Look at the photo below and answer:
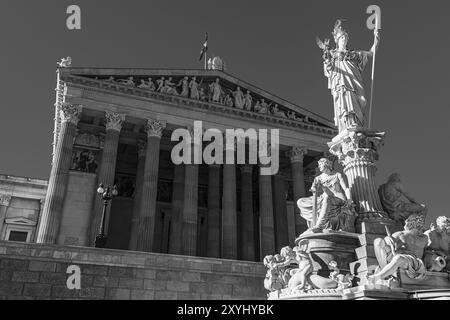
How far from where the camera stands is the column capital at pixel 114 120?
1213 inches

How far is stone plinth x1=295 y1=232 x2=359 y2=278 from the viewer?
8828 mm

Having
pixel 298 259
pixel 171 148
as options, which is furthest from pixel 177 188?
pixel 298 259

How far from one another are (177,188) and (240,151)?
6291 millimetres

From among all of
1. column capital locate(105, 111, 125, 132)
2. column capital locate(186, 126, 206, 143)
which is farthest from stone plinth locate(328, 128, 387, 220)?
column capital locate(105, 111, 125, 132)

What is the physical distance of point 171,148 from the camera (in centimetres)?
3675

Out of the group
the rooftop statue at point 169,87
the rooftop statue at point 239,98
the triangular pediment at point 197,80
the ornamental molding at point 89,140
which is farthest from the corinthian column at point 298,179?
the ornamental molding at point 89,140

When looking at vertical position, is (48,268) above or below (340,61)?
below

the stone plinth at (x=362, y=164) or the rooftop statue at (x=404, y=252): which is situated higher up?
the stone plinth at (x=362, y=164)

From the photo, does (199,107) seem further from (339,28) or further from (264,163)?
(339,28)

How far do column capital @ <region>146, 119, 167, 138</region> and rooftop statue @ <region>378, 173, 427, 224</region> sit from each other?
2318 centimetres

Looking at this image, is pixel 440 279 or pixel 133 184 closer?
pixel 440 279

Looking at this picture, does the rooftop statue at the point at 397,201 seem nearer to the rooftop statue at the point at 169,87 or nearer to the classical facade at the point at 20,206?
the rooftop statue at the point at 169,87

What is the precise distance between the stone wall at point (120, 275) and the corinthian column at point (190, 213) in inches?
339

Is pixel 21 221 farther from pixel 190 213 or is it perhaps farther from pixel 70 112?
pixel 190 213
